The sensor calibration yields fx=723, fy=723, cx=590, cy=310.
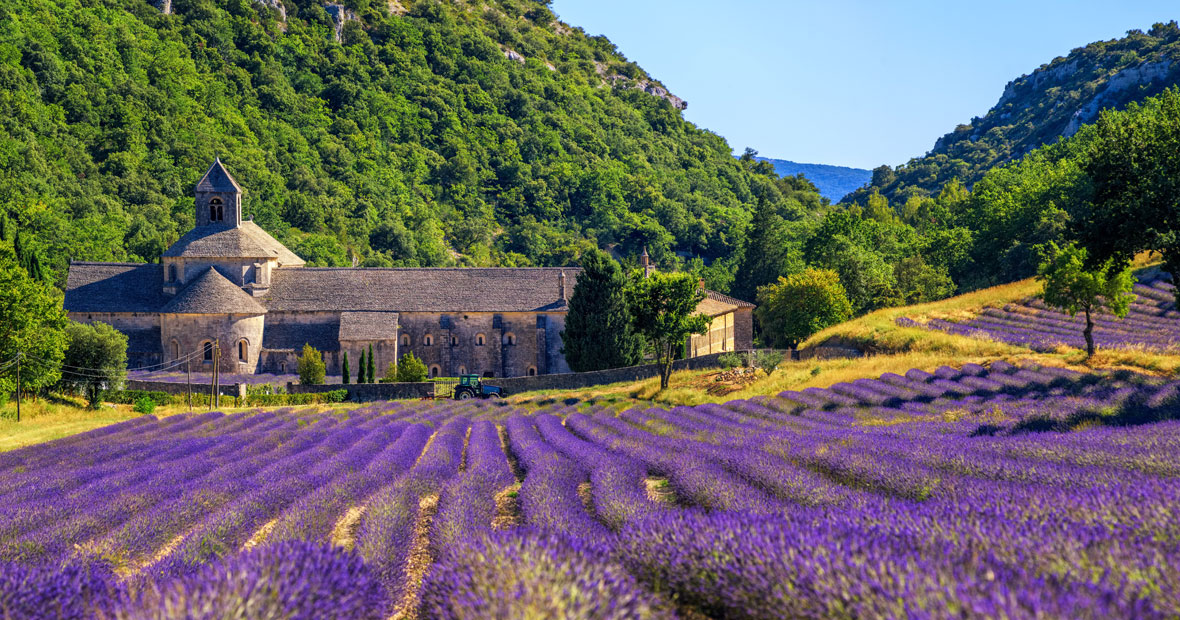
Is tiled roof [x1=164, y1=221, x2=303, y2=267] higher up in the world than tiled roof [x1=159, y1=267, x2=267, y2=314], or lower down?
higher up

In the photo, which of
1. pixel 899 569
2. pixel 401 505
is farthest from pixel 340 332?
pixel 899 569

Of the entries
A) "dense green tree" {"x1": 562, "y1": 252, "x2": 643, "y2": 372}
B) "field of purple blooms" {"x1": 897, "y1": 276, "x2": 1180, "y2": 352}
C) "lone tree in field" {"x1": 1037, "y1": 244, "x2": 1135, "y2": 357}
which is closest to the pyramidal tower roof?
"dense green tree" {"x1": 562, "y1": 252, "x2": 643, "y2": 372}

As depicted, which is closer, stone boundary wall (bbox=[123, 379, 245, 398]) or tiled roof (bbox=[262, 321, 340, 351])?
stone boundary wall (bbox=[123, 379, 245, 398])

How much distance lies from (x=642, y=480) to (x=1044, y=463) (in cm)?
529

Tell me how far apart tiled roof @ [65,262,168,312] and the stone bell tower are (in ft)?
16.4

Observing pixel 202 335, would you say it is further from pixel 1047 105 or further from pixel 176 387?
pixel 1047 105

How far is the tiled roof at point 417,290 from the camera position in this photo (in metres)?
51.2

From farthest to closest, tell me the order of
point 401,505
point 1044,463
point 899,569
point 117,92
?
point 117,92 < point 401,505 < point 1044,463 < point 899,569

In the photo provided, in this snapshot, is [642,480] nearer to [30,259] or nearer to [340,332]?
[340,332]

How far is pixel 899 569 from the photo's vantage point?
13.0 feet

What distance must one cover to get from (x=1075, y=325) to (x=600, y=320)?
2560 cm

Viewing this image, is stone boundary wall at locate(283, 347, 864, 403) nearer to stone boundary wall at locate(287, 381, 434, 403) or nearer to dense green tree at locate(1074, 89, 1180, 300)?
stone boundary wall at locate(287, 381, 434, 403)

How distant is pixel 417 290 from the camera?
52.8 m

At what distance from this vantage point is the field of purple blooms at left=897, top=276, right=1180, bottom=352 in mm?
30984
